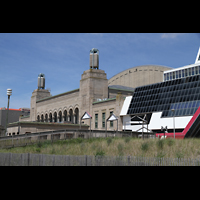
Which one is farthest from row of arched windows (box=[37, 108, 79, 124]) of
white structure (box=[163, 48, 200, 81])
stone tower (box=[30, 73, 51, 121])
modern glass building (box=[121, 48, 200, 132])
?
white structure (box=[163, 48, 200, 81])

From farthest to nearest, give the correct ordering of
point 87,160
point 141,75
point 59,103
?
point 141,75
point 59,103
point 87,160

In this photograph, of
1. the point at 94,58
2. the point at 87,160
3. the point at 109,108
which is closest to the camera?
the point at 87,160

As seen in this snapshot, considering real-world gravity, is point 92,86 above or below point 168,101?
above

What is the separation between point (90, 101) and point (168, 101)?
21.5 metres

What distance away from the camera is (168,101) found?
52.8 meters

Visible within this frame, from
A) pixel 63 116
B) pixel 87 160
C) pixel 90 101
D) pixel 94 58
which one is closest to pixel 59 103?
pixel 63 116

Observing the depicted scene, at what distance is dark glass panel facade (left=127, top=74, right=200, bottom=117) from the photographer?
161 ft

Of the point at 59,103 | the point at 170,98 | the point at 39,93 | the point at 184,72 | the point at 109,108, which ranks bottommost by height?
the point at 109,108

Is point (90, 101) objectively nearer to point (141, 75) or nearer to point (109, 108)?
point (109, 108)

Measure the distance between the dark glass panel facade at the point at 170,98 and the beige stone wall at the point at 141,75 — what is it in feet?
92.0

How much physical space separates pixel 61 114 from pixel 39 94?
15912 mm

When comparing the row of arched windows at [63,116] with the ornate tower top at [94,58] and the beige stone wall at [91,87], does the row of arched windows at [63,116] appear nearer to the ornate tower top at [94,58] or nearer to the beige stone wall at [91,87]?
the beige stone wall at [91,87]

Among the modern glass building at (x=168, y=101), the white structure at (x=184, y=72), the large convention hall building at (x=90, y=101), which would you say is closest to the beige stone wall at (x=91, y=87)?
the large convention hall building at (x=90, y=101)
